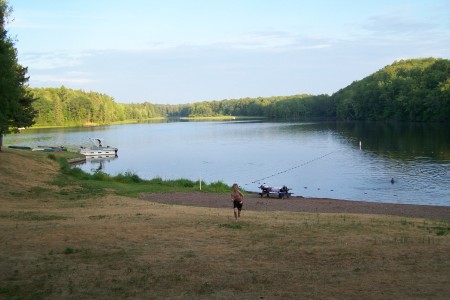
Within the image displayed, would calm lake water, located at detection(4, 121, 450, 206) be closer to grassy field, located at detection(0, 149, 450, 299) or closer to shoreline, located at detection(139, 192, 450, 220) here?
shoreline, located at detection(139, 192, 450, 220)

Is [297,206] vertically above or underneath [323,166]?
above

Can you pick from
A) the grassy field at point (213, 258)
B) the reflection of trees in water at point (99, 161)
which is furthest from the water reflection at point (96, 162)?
the grassy field at point (213, 258)

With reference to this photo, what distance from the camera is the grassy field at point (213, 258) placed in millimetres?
8172

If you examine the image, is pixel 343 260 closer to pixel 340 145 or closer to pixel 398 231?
pixel 398 231

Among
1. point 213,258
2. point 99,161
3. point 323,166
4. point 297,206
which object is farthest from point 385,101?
point 213,258

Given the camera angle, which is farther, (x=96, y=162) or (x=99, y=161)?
(x=99, y=161)

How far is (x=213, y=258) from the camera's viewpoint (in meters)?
10.5

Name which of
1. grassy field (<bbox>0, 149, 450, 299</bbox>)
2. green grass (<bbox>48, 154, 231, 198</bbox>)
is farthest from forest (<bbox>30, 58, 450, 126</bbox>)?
grassy field (<bbox>0, 149, 450, 299</bbox>)

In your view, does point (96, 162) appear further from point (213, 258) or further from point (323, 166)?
point (213, 258)

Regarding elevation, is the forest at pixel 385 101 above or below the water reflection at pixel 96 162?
above

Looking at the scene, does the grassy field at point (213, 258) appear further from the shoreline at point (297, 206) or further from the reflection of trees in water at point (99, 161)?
the reflection of trees in water at point (99, 161)

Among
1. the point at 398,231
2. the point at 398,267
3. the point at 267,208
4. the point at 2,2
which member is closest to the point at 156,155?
the point at 2,2

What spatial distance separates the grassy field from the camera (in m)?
8.17

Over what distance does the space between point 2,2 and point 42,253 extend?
29.5m
